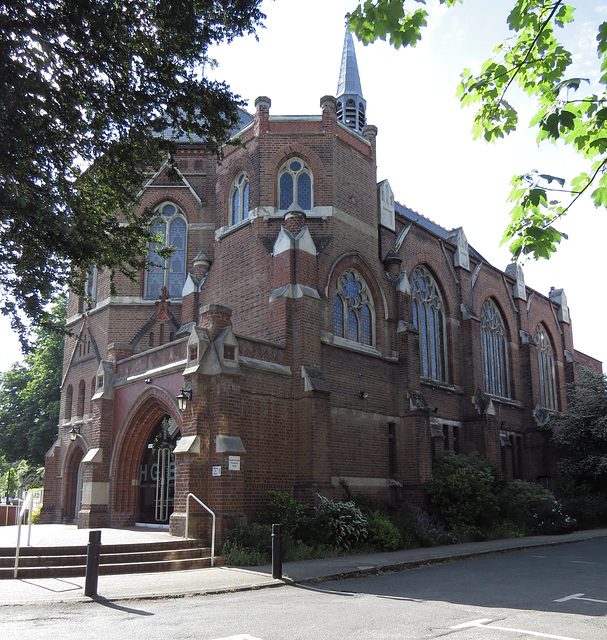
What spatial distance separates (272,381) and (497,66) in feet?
37.9

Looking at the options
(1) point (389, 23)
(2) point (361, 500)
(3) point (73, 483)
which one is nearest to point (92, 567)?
(1) point (389, 23)

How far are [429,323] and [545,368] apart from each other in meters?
12.1

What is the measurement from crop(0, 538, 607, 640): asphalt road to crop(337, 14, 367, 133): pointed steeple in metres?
22.3

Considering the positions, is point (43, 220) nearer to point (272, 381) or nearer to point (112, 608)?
point (112, 608)

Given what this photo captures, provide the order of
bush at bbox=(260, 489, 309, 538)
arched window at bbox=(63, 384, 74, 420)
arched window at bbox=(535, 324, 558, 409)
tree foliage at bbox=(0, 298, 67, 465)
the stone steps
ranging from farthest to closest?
tree foliage at bbox=(0, 298, 67, 465) < arched window at bbox=(535, 324, 558, 409) < arched window at bbox=(63, 384, 74, 420) < bush at bbox=(260, 489, 309, 538) < the stone steps

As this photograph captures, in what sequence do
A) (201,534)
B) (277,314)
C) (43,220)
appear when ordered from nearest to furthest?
(43,220), (201,534), (277,314)

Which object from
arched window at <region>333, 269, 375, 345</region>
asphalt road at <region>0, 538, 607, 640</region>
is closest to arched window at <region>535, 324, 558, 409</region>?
arched window at <region>333, 269, 375, 345</region>

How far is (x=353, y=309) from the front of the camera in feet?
63.8

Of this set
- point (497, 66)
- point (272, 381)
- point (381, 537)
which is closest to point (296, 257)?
point (272, 381)

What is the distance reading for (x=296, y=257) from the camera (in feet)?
57.0

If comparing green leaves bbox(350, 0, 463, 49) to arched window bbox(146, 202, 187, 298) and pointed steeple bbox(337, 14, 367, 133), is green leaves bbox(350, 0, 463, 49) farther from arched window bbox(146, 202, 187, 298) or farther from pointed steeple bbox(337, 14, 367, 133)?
pointed steeple bbox(337, 14, 367, 133)

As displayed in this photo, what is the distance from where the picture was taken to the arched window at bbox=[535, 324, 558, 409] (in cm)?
3203

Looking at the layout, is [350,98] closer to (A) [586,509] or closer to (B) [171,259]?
(B) [171,259]

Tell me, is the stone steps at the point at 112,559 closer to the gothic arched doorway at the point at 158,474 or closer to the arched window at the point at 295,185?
the gothic arched doorway at the point at 158,474
